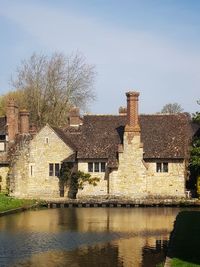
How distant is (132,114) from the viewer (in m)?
49.1

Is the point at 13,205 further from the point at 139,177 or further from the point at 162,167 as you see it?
the point at 162,167

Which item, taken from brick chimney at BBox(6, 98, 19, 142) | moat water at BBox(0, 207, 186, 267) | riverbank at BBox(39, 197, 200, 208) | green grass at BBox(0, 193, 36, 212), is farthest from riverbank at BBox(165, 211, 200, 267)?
brick chimney at BBox(6, 98, 19, 142)

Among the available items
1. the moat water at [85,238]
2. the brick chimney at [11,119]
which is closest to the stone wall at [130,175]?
the moat water at [85,238]

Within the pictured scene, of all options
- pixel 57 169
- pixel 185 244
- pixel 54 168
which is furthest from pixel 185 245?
pixel 54 168

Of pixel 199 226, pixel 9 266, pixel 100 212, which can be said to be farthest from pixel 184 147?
pixel 9 266

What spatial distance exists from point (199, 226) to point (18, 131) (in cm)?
3000

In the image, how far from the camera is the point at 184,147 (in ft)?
161

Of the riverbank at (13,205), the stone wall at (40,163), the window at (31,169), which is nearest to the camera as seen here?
the riverbank at (13,205)

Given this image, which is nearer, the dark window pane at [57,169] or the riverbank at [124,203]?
the riverbank at [124,203]

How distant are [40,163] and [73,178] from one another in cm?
368

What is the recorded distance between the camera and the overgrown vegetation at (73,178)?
49.2 meters

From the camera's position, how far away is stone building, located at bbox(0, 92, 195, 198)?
4862cm

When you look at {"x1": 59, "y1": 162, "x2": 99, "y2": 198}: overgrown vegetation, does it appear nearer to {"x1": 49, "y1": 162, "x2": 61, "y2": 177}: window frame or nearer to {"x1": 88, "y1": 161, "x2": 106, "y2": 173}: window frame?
{"x1": 88, "y1": 161, "x2": 106, "y2": 173}: window frame

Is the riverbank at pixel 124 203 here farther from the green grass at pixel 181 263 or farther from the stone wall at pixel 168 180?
the green grass at pixel 181 263
